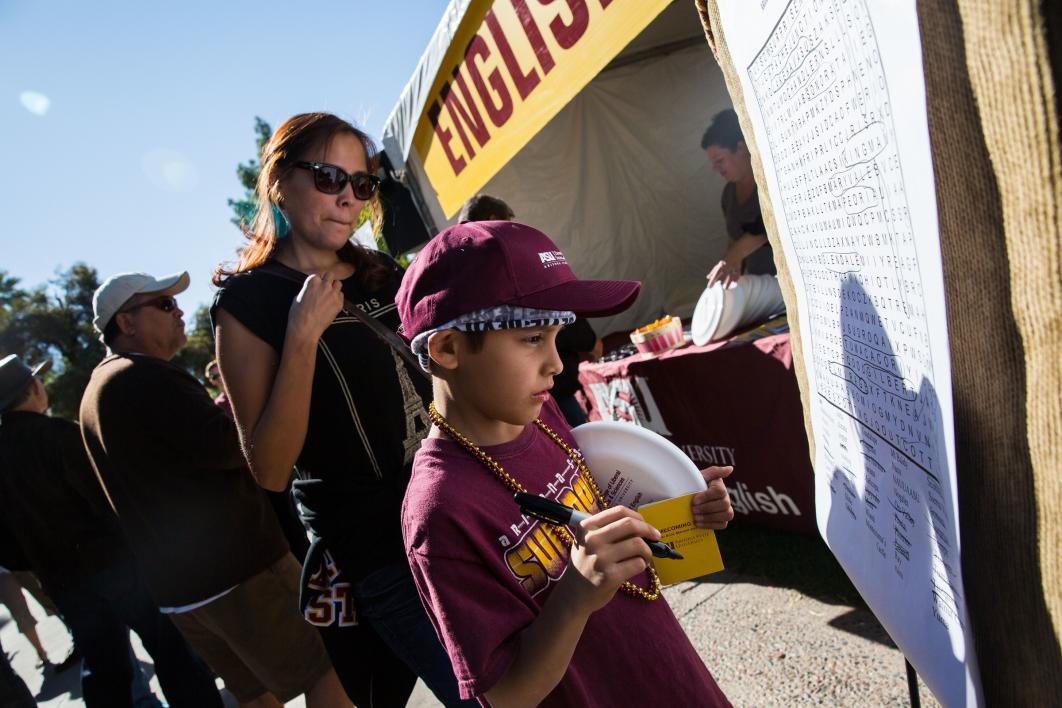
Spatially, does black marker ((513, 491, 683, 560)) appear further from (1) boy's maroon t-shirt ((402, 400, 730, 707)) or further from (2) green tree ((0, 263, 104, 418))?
(2) green tree ((0, 263, 104, 418))

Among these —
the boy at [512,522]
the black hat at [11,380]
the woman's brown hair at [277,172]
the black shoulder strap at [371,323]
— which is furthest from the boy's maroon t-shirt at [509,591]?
the black hat at [11,380]

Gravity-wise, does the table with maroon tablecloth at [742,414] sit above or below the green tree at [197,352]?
below

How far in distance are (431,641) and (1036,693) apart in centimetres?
114

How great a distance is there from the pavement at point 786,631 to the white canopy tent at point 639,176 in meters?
3.33

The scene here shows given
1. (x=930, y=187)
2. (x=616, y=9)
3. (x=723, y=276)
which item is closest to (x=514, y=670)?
(x=930, y=187)

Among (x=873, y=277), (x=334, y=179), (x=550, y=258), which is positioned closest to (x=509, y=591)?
(x=550, y=258)

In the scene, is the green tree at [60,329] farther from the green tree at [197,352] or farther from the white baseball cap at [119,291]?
the white baseball cap at [119,291]

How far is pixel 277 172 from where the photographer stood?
1.61 meters

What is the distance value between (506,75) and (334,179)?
6.12 feet

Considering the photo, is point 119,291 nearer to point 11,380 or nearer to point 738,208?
point 11,380

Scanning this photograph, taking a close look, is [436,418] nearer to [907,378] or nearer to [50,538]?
[907,378]

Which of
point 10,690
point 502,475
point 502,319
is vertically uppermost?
point 502,319

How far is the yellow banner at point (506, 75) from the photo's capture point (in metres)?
2.45

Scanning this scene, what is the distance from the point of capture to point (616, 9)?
2.32 metres
